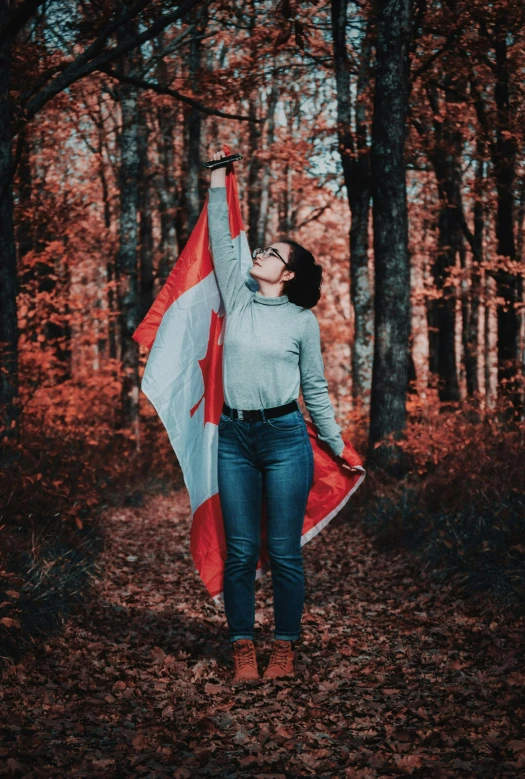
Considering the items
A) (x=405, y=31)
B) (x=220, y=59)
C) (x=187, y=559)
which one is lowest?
(x=187, y=559)

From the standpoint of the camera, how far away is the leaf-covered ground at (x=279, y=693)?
11.4 ft

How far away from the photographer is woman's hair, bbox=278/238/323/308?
179 inches

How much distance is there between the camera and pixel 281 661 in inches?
181

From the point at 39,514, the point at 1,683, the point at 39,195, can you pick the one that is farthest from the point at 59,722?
the point at 39,195

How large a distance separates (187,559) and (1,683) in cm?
423

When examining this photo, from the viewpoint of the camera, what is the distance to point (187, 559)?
8.49 meters

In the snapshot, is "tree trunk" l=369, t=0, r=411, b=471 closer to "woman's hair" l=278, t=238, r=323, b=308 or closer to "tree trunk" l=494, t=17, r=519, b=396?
"tree trunk" l=494, t=17, r=519, b=396

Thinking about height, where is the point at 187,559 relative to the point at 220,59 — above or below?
below

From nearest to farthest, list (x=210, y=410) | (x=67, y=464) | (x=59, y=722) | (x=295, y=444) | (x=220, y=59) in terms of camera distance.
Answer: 1. (x=59, y=722)
2. (x=295, y=444)
3. (x=210, y=410)
4. (x=67, y=464)
5. (x=220, y=59)

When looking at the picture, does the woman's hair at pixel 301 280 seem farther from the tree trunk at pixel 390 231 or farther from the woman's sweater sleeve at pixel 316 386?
the tree trunk at pixel 390 231

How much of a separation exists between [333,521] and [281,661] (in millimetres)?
5407

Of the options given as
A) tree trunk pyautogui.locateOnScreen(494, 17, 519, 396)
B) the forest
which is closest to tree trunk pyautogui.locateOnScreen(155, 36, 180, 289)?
the forest

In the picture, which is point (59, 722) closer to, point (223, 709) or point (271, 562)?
point (223, 709)

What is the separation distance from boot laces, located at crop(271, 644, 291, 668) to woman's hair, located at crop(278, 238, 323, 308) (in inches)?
77.2
